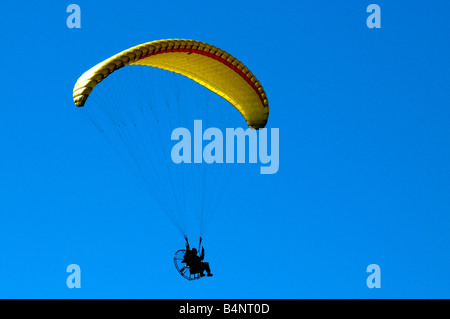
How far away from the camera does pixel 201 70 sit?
125 ft

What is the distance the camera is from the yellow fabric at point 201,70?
33.3m

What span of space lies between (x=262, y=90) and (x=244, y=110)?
1.21 m

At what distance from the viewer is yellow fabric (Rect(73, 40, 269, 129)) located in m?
33.3
